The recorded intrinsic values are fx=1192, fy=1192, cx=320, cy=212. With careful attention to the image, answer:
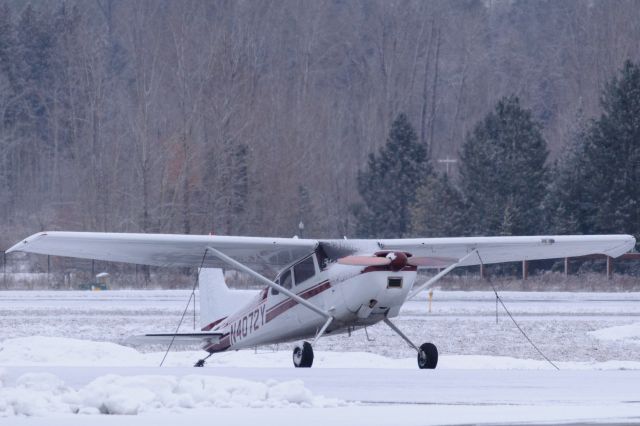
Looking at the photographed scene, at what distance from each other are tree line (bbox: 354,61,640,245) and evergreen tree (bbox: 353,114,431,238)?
6cm

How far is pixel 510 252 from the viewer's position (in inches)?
739

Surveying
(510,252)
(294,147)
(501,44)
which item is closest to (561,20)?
(501,44)

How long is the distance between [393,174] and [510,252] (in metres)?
35.0

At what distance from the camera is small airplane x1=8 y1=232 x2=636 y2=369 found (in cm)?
1566

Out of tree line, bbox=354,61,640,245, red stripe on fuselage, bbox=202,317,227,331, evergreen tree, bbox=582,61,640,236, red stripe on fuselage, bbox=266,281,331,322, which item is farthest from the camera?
tree line, bbox=354,61,640,245

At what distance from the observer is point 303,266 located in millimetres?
17141

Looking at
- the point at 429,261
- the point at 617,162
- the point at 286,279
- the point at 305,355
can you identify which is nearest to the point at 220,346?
the point at 286,279

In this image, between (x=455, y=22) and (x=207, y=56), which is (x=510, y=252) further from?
(x=455, y=22)

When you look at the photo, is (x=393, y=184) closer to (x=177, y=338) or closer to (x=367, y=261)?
(x=177, y=338)

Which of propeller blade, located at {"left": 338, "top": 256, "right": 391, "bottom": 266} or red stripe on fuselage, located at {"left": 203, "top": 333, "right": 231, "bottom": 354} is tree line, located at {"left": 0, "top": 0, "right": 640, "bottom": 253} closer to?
red stripe on fuselage, located at {"left": 203, "top": 333, "right": 231, "bottom": 354}

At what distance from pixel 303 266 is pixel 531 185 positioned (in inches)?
1265

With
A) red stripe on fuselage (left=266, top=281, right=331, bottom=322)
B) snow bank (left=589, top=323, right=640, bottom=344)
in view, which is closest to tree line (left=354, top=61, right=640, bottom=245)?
snow bank (left=589, top=323, right=640, bottom=344)

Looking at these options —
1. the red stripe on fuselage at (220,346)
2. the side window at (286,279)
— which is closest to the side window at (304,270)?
the side window at (286,279)

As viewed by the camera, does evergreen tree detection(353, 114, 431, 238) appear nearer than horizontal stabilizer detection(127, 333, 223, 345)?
No
